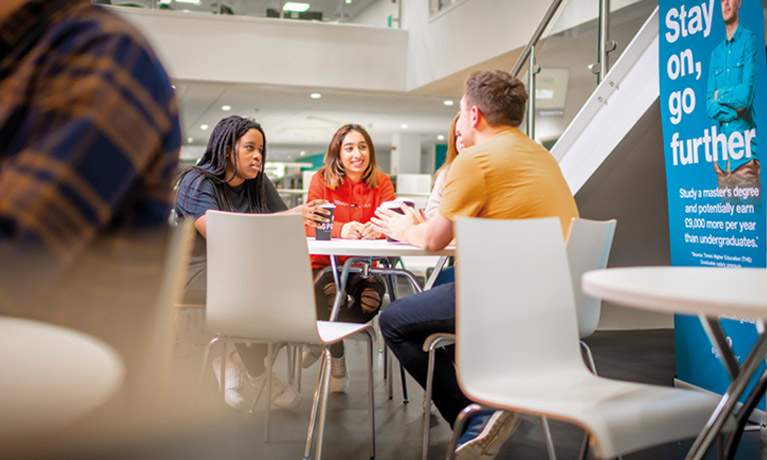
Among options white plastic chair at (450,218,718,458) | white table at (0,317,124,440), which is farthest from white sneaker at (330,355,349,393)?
white table at (0,317,124,440)

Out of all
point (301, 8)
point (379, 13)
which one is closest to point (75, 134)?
point (301, 8)

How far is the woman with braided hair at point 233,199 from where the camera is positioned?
2693mm

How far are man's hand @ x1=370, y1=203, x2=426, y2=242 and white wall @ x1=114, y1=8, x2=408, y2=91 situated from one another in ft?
25.2

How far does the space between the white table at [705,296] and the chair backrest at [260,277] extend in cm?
98

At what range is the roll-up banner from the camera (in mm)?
2373

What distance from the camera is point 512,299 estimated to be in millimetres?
1562

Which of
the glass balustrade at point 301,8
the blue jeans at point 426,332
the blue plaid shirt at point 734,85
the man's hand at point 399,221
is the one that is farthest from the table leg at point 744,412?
the glass balustrade at point 301,8

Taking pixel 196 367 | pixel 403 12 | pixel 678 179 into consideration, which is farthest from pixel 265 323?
pixel 403 12

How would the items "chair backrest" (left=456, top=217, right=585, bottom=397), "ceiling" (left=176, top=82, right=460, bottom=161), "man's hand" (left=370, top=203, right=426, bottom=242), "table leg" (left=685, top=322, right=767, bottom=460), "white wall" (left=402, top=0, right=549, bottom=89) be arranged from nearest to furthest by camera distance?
"table leg" (left=685, top=322, right=767, bottom=460) → "chair backrest" (left=456, top=217, right=585, bottom=397) → "man's hand" (left=370, top=203, right=426, bottom=242) → "white wall" (left=402, top=0, right=549, bottom=89) → "ceiling" (left=176, top=82, right=460, bottom=161)

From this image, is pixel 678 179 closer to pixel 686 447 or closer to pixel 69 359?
pixel 686 447

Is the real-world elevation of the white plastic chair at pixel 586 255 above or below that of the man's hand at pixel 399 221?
below

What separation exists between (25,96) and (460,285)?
3.35 feet

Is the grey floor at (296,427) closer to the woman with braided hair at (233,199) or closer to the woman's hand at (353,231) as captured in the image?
the woman with braided hair at (233,199)

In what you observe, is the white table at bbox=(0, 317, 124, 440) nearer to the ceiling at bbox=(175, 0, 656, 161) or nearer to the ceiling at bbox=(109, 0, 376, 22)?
the ceiling at bbox=(175, 0, 656, 161)
